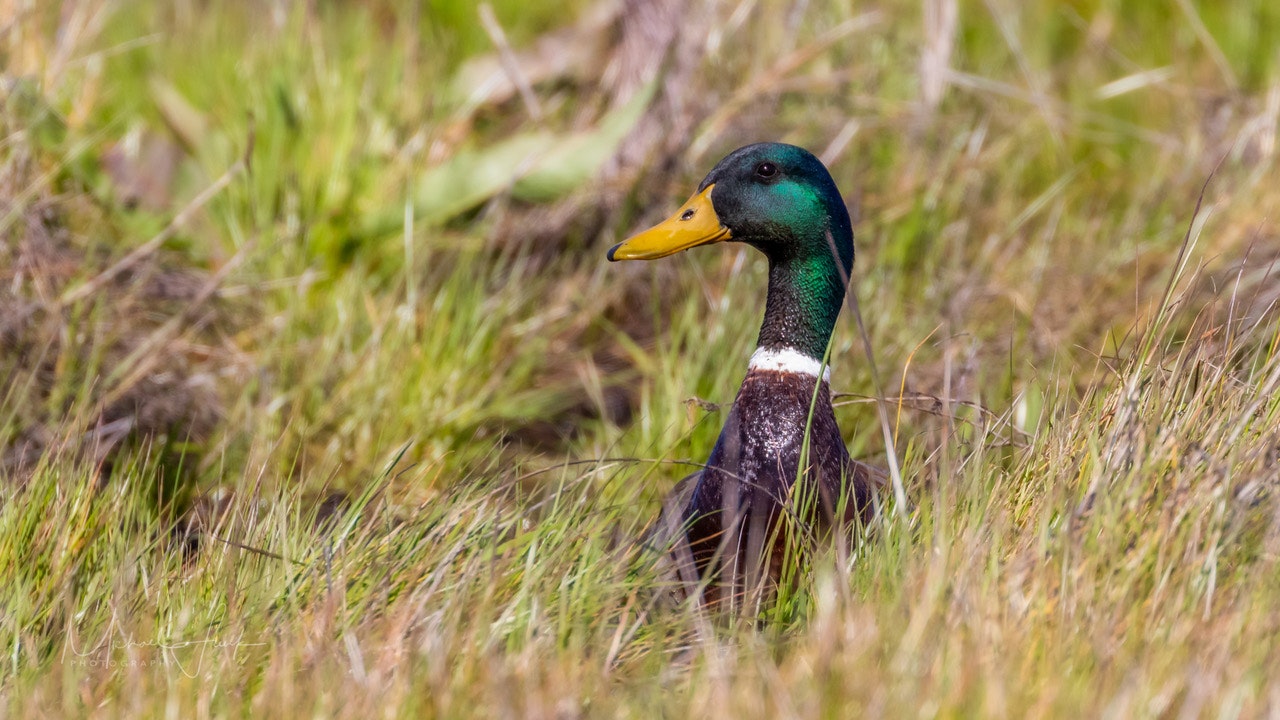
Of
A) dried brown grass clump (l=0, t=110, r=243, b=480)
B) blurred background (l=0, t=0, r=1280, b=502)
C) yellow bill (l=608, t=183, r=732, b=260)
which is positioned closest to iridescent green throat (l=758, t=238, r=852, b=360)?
yellow bill (l=608, t=183, r=732, b=260)

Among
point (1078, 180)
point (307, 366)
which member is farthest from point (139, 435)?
point (1078, 180)

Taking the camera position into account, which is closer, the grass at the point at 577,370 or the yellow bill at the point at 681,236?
the grass at the point at 577,370

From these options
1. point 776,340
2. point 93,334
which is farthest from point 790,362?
point 93,334

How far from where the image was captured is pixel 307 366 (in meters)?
3.53

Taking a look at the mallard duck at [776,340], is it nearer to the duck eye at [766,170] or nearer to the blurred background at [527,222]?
the duck eye at [766,170]

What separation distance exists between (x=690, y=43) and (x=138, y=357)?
198 centimetres

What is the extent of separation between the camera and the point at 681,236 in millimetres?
2896

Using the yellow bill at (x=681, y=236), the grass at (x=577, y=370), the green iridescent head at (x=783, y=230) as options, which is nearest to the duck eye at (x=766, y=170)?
the green iridescent head at (x=783, y=230)

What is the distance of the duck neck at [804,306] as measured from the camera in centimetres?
283

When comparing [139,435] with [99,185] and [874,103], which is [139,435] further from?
[874,103]

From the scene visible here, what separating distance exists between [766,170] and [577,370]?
1235mm

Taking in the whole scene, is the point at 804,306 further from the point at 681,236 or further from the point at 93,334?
the point at 93,334

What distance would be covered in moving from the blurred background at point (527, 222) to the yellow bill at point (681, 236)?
437 mm

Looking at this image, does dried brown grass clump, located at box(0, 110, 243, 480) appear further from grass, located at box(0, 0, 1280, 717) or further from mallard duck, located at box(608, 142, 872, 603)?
mallard duck, located at box(608, 142, 872, 603)
